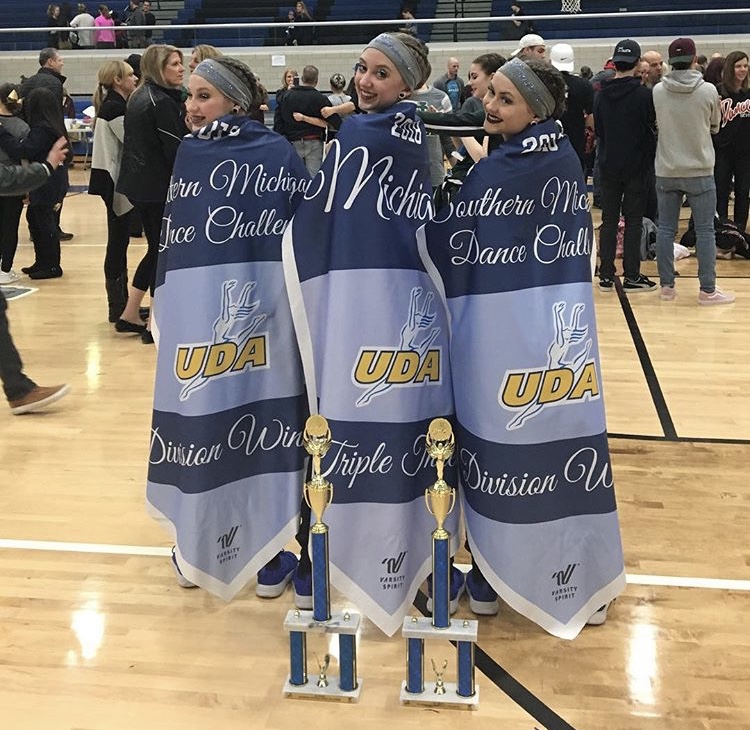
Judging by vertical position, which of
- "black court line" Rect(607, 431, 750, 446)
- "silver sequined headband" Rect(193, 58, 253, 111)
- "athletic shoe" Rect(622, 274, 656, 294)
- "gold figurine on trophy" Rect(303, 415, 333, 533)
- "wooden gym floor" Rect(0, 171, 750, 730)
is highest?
"silver sequined headband" Rect(193, 58, 253, 111)

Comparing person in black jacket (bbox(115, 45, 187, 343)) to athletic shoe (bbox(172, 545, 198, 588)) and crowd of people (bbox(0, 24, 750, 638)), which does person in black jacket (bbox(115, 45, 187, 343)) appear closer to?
crowd of people (bbox(0, 24, 750, 638))

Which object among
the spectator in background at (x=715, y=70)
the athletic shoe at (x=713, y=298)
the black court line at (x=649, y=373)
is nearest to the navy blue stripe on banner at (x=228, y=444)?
the black court line at (x=649, y=373)

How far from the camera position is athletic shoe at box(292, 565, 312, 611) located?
2623 mm

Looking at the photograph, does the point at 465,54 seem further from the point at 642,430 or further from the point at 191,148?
the point at 191,148

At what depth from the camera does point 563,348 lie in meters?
2.33

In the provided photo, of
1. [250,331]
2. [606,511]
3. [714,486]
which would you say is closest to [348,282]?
[250,331]

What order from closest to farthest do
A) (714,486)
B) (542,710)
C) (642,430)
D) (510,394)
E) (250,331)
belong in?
→ (542,710), (510,394), (250,331), (714,486), (642,430)

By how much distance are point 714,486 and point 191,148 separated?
2.20 m

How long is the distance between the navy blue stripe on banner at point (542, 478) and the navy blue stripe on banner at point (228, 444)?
525 millimetres

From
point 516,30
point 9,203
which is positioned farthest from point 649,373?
point 516,30

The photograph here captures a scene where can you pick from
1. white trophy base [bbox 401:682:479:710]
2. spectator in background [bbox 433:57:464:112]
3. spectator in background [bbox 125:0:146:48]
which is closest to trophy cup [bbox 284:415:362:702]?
white trophy base [bbox 401:682:479:710]

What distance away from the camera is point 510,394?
2344mm

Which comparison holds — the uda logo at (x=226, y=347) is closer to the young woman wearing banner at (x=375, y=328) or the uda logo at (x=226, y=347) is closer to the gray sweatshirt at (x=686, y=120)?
the young woman wearing banner at (x=375, y=328)

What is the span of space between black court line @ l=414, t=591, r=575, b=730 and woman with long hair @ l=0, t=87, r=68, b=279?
4.31m
